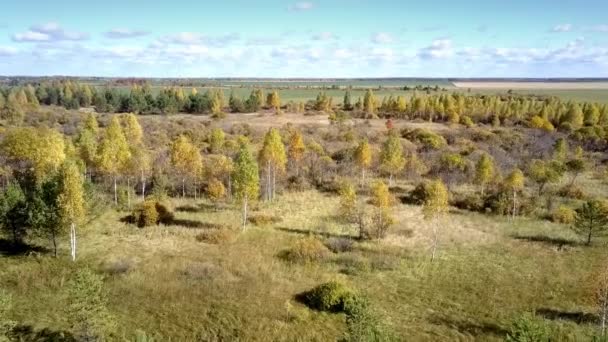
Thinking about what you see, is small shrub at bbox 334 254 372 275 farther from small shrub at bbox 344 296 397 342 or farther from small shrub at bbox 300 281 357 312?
small shrub at bbox 344 296 397 342

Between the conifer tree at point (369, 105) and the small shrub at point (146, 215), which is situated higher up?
the conifer tree at point (369, 105)

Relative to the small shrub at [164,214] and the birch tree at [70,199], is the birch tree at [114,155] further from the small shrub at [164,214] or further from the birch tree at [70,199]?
the birch tree at [70,199]

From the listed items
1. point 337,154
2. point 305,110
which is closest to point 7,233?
point 337,154

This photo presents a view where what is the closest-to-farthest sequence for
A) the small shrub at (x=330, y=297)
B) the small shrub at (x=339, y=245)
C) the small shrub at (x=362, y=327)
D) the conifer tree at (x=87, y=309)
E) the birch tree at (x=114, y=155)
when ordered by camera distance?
1. the small shrub at (x=362, y=327)
2. the conifer tree at (x=87, y=309)
3. the small shrub at (x=330, y=297)
4. the small shrub at (x=339, y=245)
5. the birch tree at (x=114, y=155)

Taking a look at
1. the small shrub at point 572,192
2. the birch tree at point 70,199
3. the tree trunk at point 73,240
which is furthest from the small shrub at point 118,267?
the small shrub at point 572,192

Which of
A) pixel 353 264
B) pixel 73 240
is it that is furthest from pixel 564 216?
pixel 73 240

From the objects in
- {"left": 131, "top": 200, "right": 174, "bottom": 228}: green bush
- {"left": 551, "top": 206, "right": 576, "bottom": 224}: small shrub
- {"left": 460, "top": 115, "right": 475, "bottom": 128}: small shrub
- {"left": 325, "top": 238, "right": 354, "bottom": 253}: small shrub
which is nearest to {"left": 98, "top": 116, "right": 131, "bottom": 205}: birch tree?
{"left": 131, "top": 200, "right": 174, "bottom": 228}: green bush

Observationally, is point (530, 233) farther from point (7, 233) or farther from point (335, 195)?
point (7, 233)
